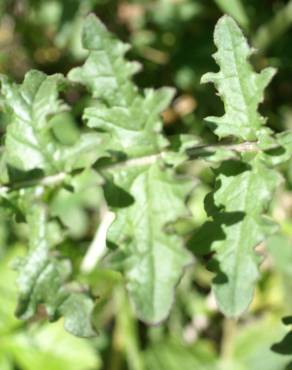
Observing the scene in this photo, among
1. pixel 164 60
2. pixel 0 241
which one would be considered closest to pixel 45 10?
pixel 164 60

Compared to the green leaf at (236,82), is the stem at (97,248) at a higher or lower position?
lower

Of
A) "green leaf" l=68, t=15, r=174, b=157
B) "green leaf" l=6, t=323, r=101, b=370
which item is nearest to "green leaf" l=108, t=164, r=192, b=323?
"green leaf" l=68, t=15, r=174, b=157

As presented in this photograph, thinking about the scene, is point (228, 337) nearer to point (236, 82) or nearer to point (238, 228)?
point (238, 228)

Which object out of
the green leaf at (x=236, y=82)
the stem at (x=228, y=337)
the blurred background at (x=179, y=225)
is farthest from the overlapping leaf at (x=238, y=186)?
the stem at (x=228, y=337)

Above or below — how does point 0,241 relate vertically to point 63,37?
below

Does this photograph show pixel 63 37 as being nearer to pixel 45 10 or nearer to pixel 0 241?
pixel 45 10

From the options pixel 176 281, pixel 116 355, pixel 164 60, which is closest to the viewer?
pixel 176 281

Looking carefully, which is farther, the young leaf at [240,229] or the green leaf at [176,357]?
the green leaf at [176,357]

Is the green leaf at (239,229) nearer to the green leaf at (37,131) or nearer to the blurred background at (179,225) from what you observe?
the green leaf at (37,131)
